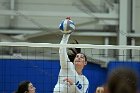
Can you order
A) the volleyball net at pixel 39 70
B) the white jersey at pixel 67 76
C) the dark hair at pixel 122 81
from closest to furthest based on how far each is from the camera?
the dark hair at pixel 122 81 < the white jersey at pixel 67 76 < the volleyball net at pixel 39 70

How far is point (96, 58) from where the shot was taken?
296 inches

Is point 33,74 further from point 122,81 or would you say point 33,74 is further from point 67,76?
point 122,81

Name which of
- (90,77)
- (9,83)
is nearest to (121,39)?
(90,77)

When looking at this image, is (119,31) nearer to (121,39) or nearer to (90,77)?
(121,39)

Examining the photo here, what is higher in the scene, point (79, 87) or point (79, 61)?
point (79, 61)

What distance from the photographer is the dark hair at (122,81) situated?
4.35 feet

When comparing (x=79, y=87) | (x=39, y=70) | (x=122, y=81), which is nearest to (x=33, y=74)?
(x=39, y=70)

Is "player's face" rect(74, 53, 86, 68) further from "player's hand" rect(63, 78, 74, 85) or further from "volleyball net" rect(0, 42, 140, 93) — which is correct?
"volleyball net" rect(0, 42, 140, 93)

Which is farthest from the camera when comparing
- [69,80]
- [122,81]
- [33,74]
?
[33,74]

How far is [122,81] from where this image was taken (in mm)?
1332

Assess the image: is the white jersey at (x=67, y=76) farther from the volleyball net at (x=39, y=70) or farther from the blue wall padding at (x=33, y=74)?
the blue wall padding at (x=33, y=74)

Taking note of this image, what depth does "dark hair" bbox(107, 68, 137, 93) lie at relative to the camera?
1.33 metres

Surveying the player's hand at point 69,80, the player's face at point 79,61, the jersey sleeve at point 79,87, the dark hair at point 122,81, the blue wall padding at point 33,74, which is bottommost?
the blue wall padding at point 33,74

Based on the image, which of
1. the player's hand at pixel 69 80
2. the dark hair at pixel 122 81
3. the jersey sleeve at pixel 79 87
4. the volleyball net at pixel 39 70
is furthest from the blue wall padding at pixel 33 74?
the dark hair at pixel 122 81
